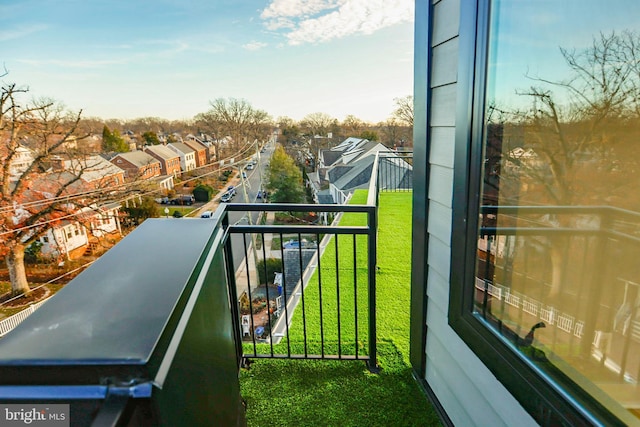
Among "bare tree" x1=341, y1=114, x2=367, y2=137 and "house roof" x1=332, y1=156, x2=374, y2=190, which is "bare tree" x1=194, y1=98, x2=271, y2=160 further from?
"house roof" x1=332, y1=156, x2=374, y2=190

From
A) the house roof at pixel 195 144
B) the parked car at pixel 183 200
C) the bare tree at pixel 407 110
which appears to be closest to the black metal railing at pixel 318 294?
the bare tree at pixel 407 110

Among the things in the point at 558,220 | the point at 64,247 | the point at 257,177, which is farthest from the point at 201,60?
the point at 558,220

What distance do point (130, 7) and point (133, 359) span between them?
17779mm

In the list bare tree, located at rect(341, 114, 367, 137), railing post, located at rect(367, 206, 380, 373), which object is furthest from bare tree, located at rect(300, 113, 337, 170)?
railing post, located at rect(367, 206, 380, 373)

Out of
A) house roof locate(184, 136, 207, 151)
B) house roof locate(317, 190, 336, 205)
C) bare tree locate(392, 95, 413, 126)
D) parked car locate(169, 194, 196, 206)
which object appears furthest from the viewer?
house roof locate(317, 190, 336, 205)

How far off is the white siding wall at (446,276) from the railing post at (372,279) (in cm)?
29

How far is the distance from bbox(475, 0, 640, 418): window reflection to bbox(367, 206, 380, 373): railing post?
2.28 ft

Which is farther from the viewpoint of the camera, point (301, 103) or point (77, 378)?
point (301, 103)

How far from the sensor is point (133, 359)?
0.43 meters

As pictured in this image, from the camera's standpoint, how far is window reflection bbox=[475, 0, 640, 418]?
596mm

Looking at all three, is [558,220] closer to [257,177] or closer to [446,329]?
[446,329]

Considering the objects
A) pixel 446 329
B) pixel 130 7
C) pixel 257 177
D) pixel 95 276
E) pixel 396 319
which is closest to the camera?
pixel 95 276

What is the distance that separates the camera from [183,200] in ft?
45.8

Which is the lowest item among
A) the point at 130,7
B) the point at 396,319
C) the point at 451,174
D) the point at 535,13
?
the point at 396,319
